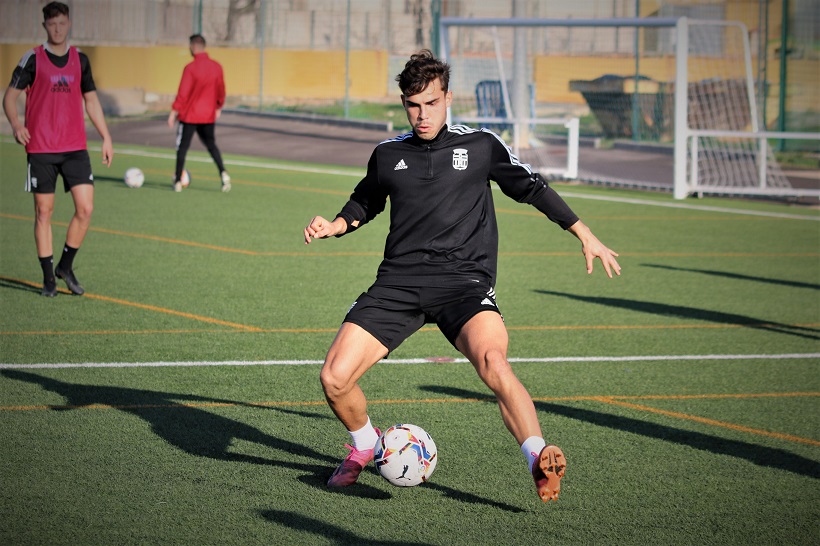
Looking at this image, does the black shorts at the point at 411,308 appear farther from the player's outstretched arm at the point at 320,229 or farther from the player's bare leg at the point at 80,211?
the player's bare leg at the point at 80,211

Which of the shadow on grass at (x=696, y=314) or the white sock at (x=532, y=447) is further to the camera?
the shadow on grass at (x=696, y=314)

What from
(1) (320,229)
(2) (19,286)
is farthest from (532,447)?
(2) (19,286)

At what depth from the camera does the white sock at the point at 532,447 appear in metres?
4.60

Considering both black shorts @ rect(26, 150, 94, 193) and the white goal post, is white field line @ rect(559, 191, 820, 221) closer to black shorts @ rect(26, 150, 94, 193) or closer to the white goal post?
the white goal post

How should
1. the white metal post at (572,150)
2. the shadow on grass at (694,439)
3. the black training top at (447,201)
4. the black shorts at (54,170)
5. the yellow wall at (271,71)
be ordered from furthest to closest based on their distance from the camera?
the yellow wall at (271,71) → the white metal post at (572,150) → the black shorts at (54,170) → the shadow on grass at (694,439) → the black training top at (447,201)

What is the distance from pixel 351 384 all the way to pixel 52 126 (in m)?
5.81

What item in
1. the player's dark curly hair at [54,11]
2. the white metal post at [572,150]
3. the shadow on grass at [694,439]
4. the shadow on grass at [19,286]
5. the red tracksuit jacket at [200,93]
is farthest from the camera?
the white metal post at [572,150]

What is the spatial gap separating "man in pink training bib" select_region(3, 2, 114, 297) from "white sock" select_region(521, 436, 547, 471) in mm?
6130

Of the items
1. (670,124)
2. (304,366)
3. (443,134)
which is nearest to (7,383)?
(304,366)

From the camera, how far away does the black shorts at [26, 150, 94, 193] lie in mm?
9852

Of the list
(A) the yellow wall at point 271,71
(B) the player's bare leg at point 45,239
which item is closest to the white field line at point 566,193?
(A) the yellow wall at point 271,71

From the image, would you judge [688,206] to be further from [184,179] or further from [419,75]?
[419,75]

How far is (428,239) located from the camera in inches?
210

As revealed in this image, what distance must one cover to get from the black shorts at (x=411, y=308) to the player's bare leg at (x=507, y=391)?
0.29ft
